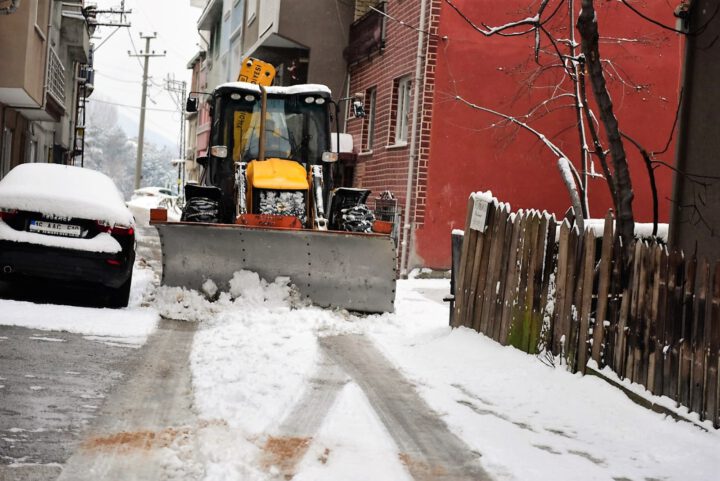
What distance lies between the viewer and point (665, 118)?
733 inches

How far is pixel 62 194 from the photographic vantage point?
34.3ft

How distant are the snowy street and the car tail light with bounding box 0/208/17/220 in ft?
3.17

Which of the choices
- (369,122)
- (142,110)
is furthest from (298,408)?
(142,110)

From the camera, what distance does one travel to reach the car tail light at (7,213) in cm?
1010

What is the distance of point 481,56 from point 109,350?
11791mm

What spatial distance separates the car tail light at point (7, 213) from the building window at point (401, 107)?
10.7m

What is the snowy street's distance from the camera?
514cm

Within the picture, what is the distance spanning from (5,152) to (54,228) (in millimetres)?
13642

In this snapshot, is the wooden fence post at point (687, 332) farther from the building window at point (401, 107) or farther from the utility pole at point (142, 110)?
the utility pole at point (142, 110)

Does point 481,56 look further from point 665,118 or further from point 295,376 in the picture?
point 295,376

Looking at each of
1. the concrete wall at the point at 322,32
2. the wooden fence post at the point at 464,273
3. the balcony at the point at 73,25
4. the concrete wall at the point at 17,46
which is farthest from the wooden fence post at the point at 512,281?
the balcony at the point at 73,25

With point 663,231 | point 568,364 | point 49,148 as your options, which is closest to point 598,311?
point 568,364

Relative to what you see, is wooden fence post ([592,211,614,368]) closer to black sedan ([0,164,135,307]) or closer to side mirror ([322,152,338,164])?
black sedan ([0,164,135,307])

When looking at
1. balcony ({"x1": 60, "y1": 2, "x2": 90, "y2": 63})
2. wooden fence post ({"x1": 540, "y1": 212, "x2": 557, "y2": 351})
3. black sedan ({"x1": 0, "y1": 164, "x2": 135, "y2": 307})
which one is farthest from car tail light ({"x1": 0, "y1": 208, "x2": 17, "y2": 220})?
balcony ({"x1": 60, "y1": 2, "x2": 90, "y2": 63})
